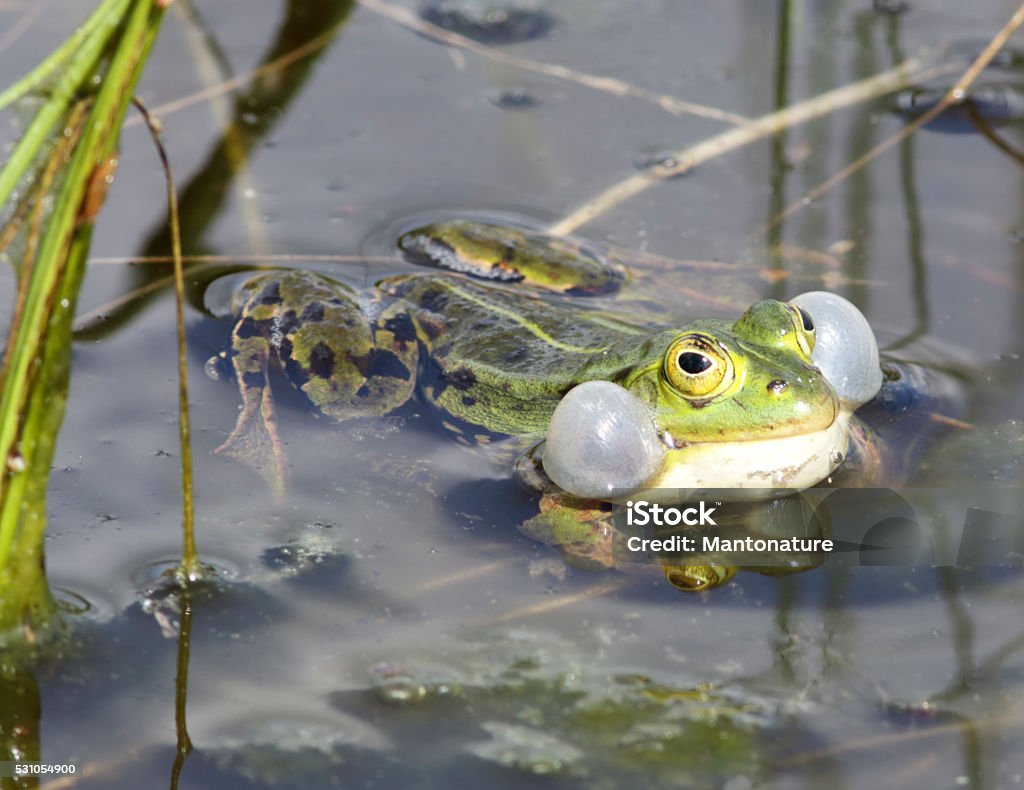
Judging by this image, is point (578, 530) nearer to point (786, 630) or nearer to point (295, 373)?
point (786, 630)

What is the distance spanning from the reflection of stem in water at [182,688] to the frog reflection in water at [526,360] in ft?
2.81

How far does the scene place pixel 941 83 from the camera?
20.4 ft

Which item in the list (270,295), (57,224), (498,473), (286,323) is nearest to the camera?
(57,224)

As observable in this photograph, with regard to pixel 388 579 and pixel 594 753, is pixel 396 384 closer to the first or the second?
pixel 388 579

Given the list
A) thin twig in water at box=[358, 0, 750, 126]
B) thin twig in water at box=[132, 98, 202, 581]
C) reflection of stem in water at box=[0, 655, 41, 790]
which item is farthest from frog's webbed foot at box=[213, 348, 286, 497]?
thin twig in water at box=[358, 0, 750, 126]

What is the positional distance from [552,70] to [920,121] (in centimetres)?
209

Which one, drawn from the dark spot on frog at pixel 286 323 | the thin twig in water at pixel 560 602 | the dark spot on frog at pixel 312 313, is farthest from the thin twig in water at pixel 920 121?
the thin twig in water at pixel 560 602

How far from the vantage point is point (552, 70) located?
6.55 metres

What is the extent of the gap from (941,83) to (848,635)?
403cm

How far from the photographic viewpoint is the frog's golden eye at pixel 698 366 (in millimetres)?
3840

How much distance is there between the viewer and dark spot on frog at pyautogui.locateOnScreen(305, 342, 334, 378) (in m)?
4.53

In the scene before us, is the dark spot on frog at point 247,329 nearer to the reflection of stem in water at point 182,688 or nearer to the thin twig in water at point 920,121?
the reflection of stem in water at point 182,688

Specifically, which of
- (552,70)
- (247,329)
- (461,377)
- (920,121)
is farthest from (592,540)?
(552,70)

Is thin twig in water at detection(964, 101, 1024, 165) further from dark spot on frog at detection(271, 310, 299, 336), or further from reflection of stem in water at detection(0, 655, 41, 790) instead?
reflection of stem in water at detection(0, 655, 41, 790)
